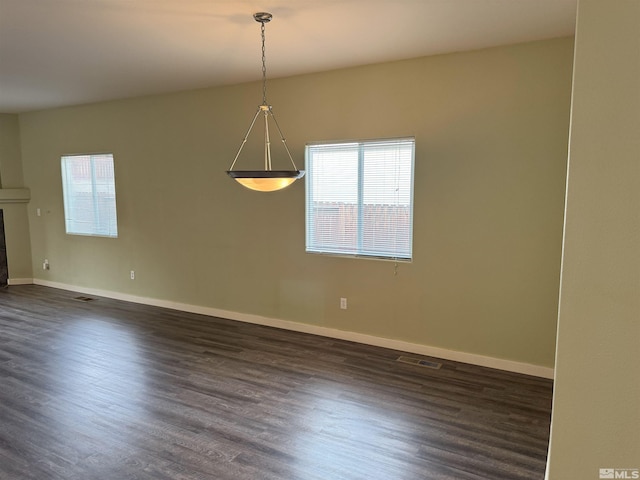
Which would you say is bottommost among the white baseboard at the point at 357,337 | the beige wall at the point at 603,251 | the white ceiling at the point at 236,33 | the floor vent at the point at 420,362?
the floor vent at the point at 420,362

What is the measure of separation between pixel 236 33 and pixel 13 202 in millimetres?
6005

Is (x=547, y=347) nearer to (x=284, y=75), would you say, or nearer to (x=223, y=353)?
(x=223, y=353)

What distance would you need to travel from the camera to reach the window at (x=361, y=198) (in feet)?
13.3

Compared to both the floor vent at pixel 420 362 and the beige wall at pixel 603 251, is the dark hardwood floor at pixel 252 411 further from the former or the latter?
the beige wall at pixel 603 251

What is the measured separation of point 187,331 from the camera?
4.81 meters

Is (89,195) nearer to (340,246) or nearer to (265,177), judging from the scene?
(340,246)

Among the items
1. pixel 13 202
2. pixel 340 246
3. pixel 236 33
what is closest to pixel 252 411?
pixel 340 246

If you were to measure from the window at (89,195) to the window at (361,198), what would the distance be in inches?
132

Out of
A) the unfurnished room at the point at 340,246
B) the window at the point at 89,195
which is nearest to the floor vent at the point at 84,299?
the unfurnished room at the point at 340,246

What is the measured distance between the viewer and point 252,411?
10.0 ft

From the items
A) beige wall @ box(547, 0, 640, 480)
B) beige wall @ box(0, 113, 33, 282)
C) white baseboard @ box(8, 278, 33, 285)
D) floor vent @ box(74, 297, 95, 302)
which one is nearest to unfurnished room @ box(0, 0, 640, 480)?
beige wall @ box(547, 0, 640, 480)

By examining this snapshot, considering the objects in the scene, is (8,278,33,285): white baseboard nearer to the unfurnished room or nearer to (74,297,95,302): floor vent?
the unfurnished room

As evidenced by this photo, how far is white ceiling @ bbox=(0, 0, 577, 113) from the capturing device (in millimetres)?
2666

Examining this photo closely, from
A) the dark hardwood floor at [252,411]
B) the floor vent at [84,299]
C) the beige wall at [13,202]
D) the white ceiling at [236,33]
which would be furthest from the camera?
the beige wall at [13,202]
